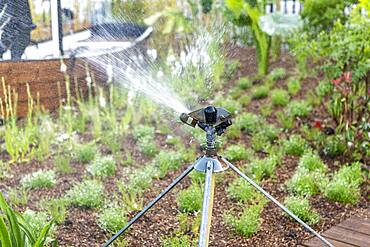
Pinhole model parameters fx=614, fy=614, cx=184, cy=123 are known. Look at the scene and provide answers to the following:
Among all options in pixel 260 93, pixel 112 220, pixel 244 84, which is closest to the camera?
pixel 112 220

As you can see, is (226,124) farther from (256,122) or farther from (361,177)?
(256,122)

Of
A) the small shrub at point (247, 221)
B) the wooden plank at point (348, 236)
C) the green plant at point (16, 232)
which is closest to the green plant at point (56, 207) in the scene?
the green plant at point (16, 232)

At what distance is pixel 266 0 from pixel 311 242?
4492 mm

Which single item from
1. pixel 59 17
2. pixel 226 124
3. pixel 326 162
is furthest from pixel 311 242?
pixel 59 17

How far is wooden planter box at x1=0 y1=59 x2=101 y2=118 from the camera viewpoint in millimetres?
4174

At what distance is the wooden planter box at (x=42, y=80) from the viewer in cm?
417

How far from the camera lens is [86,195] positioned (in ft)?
12.2

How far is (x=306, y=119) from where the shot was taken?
17.6ft

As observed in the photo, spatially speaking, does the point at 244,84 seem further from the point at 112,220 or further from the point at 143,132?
the point at 112,220

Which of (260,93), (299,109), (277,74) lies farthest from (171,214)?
(277,74)

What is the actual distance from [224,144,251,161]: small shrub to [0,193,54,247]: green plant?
2.07 m

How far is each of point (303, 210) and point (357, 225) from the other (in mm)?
306

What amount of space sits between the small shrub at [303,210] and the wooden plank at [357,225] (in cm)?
15

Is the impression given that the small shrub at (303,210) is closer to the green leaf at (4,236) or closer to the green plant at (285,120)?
the green plant at (285,120)
